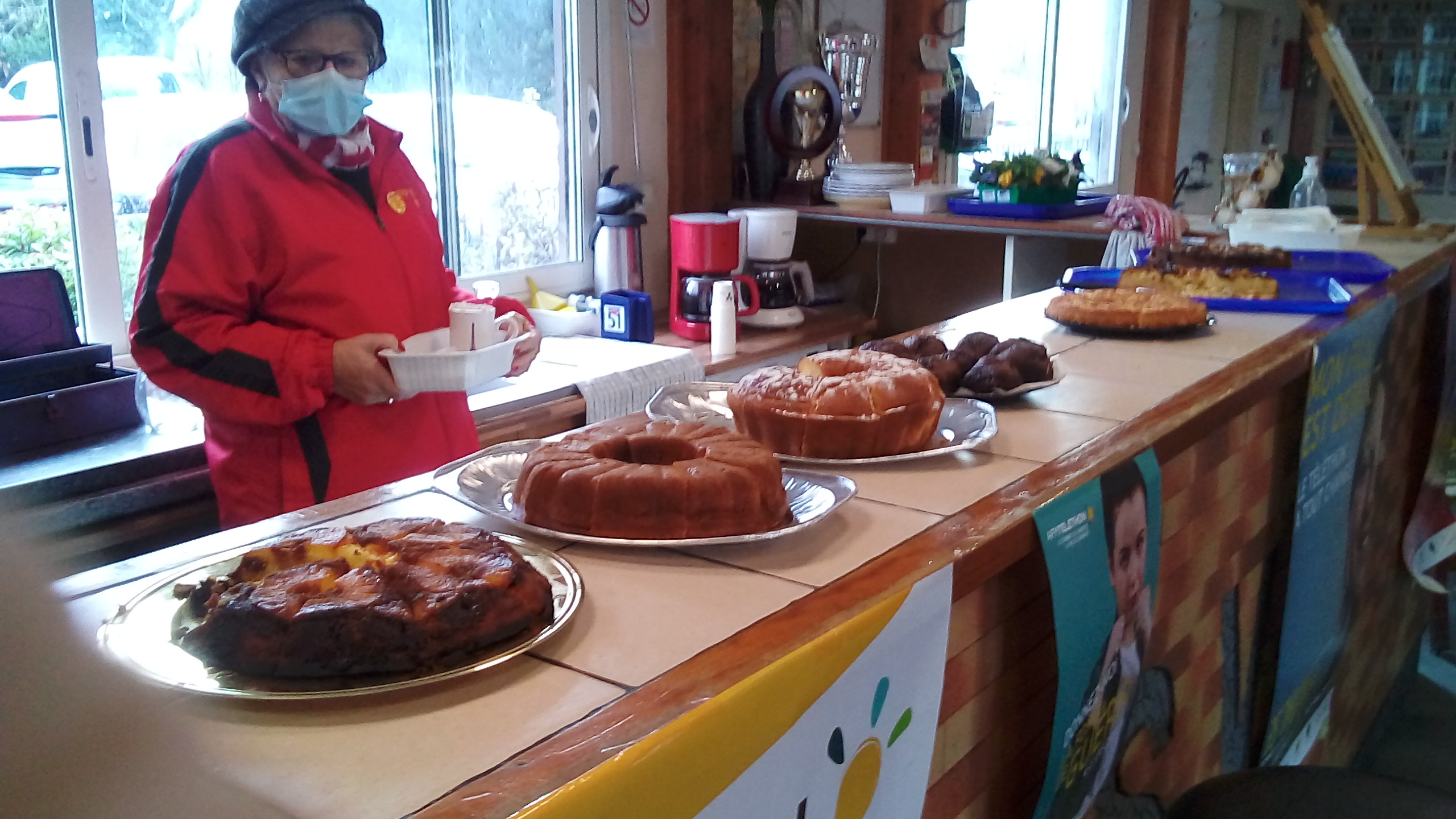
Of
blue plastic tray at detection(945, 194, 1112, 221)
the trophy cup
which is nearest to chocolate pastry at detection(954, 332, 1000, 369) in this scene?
blue plastic tray at detection(945, 194, 1112, 221)

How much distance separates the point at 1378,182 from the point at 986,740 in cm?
217

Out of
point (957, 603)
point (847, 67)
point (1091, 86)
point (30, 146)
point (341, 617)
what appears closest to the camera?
point (341, 617)

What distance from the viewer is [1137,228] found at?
2.84 metres

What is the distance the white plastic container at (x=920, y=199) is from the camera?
334 cm

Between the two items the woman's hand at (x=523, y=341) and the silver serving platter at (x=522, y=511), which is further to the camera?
the woman's hand at (x=523, y=341)

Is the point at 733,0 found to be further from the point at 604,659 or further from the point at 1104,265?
the point at 604,659

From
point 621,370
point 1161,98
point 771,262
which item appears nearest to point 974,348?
point 621,370

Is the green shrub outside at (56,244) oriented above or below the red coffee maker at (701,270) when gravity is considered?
above

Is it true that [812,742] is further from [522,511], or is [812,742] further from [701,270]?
[701,270]

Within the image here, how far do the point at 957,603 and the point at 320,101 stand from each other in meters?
1.19

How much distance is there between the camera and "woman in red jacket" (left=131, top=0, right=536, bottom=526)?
5.36ft

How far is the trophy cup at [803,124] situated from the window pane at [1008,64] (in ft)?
5.92

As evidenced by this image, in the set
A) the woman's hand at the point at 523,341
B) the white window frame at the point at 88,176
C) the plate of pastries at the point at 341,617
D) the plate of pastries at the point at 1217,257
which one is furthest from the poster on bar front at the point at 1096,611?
the white window frame at the point at 88,176

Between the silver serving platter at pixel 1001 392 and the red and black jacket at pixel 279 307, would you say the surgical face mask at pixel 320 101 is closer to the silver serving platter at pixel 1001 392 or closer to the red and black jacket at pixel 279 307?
the red and black jacket at pixel 279 307
